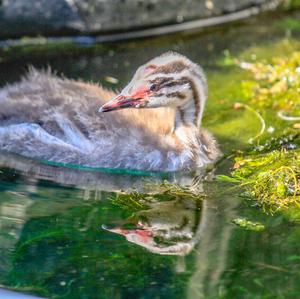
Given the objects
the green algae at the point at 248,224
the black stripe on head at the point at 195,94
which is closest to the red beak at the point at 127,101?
the black stripe on head at the point at 195,94

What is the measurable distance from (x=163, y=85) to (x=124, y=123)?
0.29 metres

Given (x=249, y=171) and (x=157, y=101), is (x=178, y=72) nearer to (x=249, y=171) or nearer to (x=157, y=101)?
(x=157, y=101)

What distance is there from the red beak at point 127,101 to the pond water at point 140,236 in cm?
37

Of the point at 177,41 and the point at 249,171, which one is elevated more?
the point at 177,41

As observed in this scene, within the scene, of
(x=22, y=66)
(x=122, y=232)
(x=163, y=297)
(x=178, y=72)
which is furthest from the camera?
(x=22, y=66)

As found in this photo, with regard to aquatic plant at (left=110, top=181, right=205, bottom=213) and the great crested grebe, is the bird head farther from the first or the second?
aquatic plant at (left=110, top=181, right=205, bottom=213)

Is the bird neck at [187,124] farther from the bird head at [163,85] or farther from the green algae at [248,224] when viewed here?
the green algae at [248,224]

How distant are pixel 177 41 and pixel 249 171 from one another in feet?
8.72

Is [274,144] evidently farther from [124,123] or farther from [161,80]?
[124,123]

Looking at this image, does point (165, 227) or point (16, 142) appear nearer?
point (165, 227)

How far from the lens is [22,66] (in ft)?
20.7

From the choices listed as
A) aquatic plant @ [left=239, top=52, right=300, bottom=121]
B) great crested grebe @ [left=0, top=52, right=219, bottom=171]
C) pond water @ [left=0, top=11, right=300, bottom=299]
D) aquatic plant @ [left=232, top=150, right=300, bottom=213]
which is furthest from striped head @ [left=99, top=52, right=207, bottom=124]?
aquatic plant @ [left=239, top=52, right=300, bottom=121]

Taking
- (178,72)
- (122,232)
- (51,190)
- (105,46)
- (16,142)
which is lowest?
(122,232)

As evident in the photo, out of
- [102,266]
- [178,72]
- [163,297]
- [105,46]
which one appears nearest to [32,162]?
[178,72]
